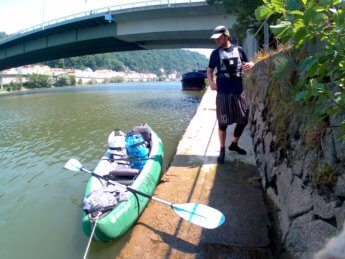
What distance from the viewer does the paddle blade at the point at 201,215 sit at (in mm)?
3893

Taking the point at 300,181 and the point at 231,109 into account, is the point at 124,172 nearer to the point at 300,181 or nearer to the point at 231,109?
the point at 231,109

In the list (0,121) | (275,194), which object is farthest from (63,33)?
(275,194)

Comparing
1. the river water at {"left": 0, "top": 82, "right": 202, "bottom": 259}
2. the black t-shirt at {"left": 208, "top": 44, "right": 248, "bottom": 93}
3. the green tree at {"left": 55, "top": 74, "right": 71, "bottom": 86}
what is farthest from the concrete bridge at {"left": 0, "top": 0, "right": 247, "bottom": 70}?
the green tree at {"left": 55, "top": 74, "right": 71, "bottom": 86}

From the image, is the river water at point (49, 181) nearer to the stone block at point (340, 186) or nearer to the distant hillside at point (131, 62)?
the stone block at point (340, 186)

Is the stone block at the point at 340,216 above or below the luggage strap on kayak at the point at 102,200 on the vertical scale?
above

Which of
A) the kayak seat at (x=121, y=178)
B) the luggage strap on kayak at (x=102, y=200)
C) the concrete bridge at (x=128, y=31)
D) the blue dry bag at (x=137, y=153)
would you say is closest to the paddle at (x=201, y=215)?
the luggage strap on kayak at (x=102, y=200)

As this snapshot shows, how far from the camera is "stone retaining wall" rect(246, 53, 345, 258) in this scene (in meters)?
2.84

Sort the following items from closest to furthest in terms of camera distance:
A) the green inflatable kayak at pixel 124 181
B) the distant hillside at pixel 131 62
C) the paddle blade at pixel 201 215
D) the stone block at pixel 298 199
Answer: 1. the stone block at pixel 298 199
2. the paddle blade at pixel 201 215
3. the green inflatable kayak at pixel 124 181
4. the distant hillside at pixel 131 62

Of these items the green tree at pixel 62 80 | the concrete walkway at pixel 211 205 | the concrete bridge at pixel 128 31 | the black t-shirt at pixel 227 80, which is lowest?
the concrete walkway at pixel 211 205

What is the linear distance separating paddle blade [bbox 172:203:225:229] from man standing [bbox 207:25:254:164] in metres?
1.78

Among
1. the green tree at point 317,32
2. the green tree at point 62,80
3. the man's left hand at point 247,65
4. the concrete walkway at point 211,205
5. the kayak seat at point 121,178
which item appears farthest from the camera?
the green tree at point 62,80

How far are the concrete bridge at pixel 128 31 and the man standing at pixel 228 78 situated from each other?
48.5 ft

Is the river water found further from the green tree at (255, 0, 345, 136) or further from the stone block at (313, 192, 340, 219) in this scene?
the green tree at (255, 0, 345, 136)

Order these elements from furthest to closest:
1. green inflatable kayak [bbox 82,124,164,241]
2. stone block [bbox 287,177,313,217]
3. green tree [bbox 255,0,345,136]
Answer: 1. green inflatable kayak [bbox 82,124,164,241]
2. stone block [bbox 287,177,313,217]
3. green tree [bbox 255,0,345,136]
